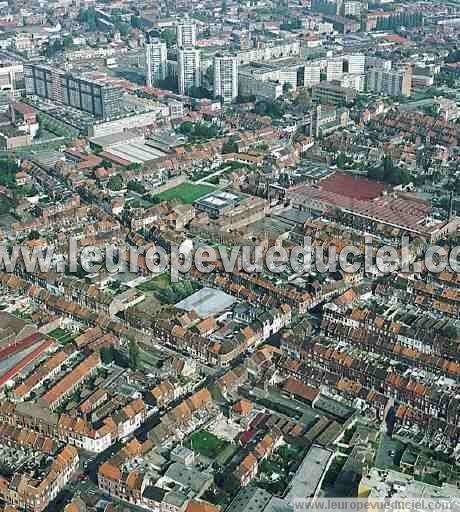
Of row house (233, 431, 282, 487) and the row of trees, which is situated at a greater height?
the row of trees

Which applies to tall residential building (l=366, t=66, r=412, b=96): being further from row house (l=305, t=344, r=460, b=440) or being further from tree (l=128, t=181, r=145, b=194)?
row house (l=305, t=344, r=460, b=440)

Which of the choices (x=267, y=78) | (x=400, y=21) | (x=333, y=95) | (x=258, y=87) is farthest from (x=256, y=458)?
(x=400, y=21)

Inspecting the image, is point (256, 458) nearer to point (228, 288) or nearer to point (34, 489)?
point (34, 489)

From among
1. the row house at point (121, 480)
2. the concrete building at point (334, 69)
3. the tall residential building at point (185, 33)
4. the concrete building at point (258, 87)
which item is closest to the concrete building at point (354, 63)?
the concrete building at point (334, 69)

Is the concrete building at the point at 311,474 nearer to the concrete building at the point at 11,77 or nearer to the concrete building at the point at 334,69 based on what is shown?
the concrete building at the point at 334,69

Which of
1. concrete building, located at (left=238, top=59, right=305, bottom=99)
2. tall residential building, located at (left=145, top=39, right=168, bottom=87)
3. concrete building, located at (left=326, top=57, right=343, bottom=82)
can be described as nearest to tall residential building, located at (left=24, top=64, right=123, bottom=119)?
tall residential building, located at (left=145, top=39, right=168, bottom=87)

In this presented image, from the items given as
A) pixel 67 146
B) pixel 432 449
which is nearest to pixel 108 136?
pixel 67 146
